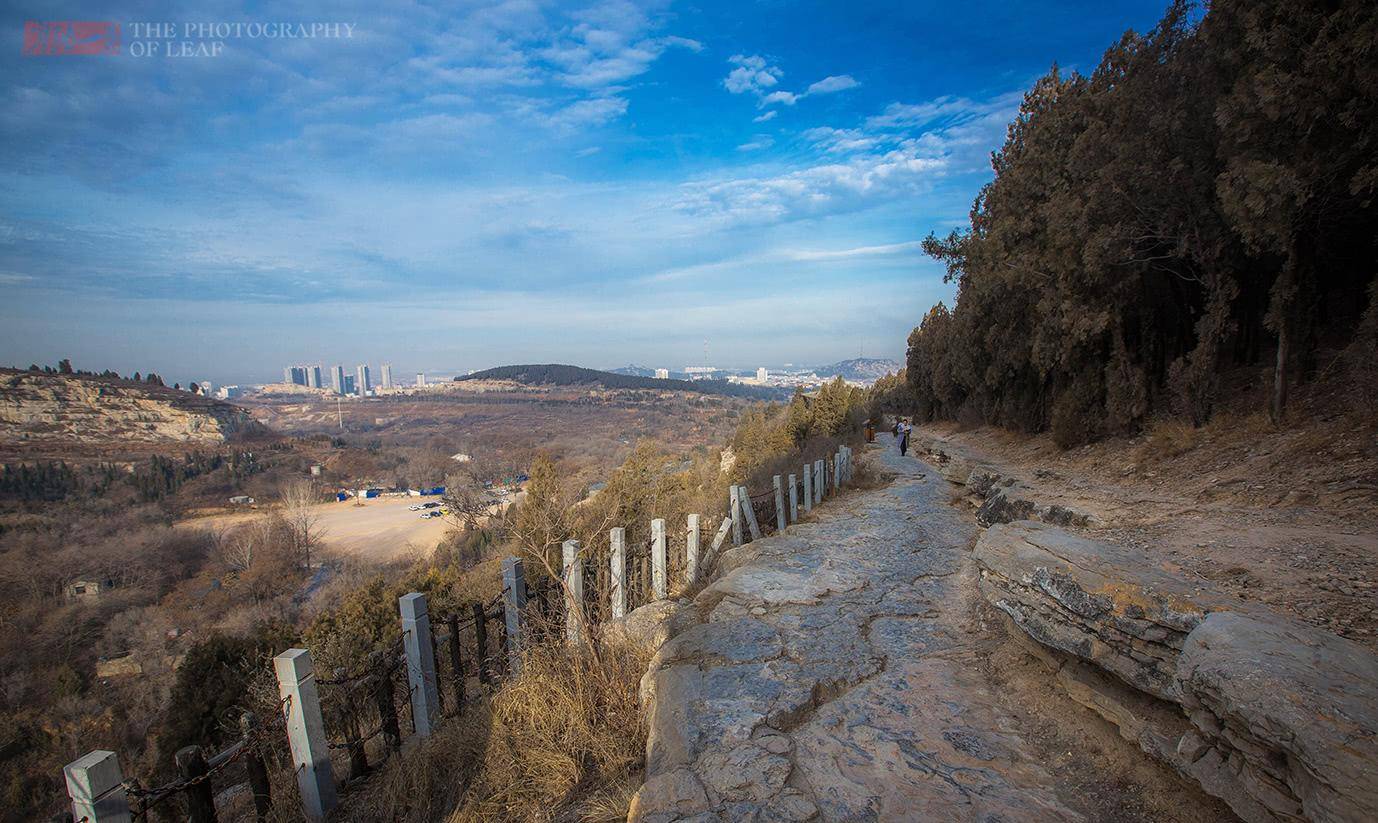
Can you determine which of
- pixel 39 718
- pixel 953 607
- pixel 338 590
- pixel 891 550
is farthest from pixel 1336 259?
pixel 338 590

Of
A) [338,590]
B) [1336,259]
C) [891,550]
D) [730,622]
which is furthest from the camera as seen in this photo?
[338,590]

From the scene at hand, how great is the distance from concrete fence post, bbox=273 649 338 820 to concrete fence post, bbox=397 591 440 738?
0.84 metres

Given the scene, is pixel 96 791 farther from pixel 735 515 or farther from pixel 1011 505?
pixel 1011 505

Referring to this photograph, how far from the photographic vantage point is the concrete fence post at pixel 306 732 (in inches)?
129

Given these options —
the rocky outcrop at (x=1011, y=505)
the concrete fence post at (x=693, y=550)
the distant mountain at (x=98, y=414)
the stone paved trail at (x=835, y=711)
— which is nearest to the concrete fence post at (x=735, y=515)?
the concrete fence post at (x=693, y=550)

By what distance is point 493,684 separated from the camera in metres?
5.01

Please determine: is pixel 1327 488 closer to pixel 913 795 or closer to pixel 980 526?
pixel 980 526

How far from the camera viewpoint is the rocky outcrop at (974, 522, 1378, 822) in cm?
179

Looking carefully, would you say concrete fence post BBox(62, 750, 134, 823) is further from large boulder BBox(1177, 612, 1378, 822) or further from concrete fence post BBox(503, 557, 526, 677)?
large boulder BBox(1177, 612, 1378, 822)

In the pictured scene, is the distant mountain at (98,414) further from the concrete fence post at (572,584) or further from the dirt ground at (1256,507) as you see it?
the dirt ground at (1256,507)

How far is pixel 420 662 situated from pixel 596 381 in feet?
417

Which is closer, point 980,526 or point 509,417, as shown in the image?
point 980,526

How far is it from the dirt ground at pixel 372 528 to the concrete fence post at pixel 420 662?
112 feet

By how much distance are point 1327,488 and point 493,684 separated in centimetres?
899
